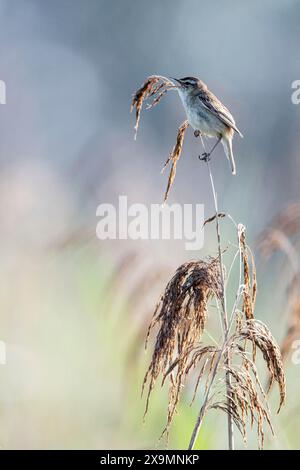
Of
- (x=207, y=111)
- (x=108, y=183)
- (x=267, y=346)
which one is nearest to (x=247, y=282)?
(x=267, y=346)

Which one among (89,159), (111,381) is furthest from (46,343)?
(89,159)

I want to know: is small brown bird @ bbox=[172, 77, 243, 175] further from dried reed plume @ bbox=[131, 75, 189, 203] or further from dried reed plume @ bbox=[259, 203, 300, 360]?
dried reed plume @ bbox=[131, 75, 189, 203]

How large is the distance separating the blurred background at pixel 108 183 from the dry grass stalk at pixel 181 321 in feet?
1.47

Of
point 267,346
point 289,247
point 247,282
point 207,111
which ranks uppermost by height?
point 207,111

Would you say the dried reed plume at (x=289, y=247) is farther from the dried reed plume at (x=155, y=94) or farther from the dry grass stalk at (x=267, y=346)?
the dried reed plume at (x=155, y=94)

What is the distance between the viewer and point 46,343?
3693 mm

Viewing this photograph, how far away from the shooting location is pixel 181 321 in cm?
203

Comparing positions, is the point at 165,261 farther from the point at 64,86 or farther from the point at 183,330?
the point at 64,86

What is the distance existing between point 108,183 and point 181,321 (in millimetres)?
1497

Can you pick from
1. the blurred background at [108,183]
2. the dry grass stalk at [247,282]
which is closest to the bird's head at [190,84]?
the blurred background at [108,183]

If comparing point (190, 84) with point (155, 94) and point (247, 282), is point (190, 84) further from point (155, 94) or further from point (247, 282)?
point (247, 282)

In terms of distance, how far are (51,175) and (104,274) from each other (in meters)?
0.93

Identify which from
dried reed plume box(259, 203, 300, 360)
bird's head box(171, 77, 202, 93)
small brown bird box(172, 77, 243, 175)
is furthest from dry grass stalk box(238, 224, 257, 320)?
bird's head box(171, 77, 202, 93)

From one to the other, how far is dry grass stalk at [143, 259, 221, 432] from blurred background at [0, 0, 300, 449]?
0.45 m
